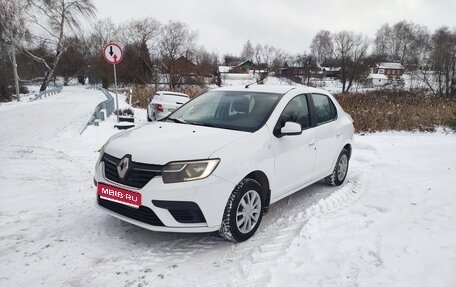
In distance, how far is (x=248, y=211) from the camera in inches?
145

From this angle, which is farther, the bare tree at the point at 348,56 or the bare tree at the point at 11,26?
the bare tree at the point at 348,56

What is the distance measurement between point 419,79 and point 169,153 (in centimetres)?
3681

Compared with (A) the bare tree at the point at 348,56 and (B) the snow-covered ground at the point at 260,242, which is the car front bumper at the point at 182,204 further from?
(A) the bare tree at the point at 348,56

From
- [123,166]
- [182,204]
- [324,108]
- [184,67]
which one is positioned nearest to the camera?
[182,204]

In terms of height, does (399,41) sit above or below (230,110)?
above

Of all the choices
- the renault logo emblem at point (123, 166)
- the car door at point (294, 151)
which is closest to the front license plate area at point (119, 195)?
the renault logo emblem at point (123, 166)

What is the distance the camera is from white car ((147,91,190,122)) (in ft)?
42.5

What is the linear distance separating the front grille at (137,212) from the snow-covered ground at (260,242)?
0.35 meters

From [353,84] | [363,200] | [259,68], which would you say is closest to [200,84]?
[259,68]

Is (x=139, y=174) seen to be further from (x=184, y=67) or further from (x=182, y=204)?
(x=184, y=67)

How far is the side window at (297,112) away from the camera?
14.0 ft

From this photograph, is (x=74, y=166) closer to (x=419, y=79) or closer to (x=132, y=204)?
(x=132, y=204)

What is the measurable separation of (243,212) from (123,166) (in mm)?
1328

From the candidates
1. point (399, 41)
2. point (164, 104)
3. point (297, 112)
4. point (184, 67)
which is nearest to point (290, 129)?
point (297, 112)
